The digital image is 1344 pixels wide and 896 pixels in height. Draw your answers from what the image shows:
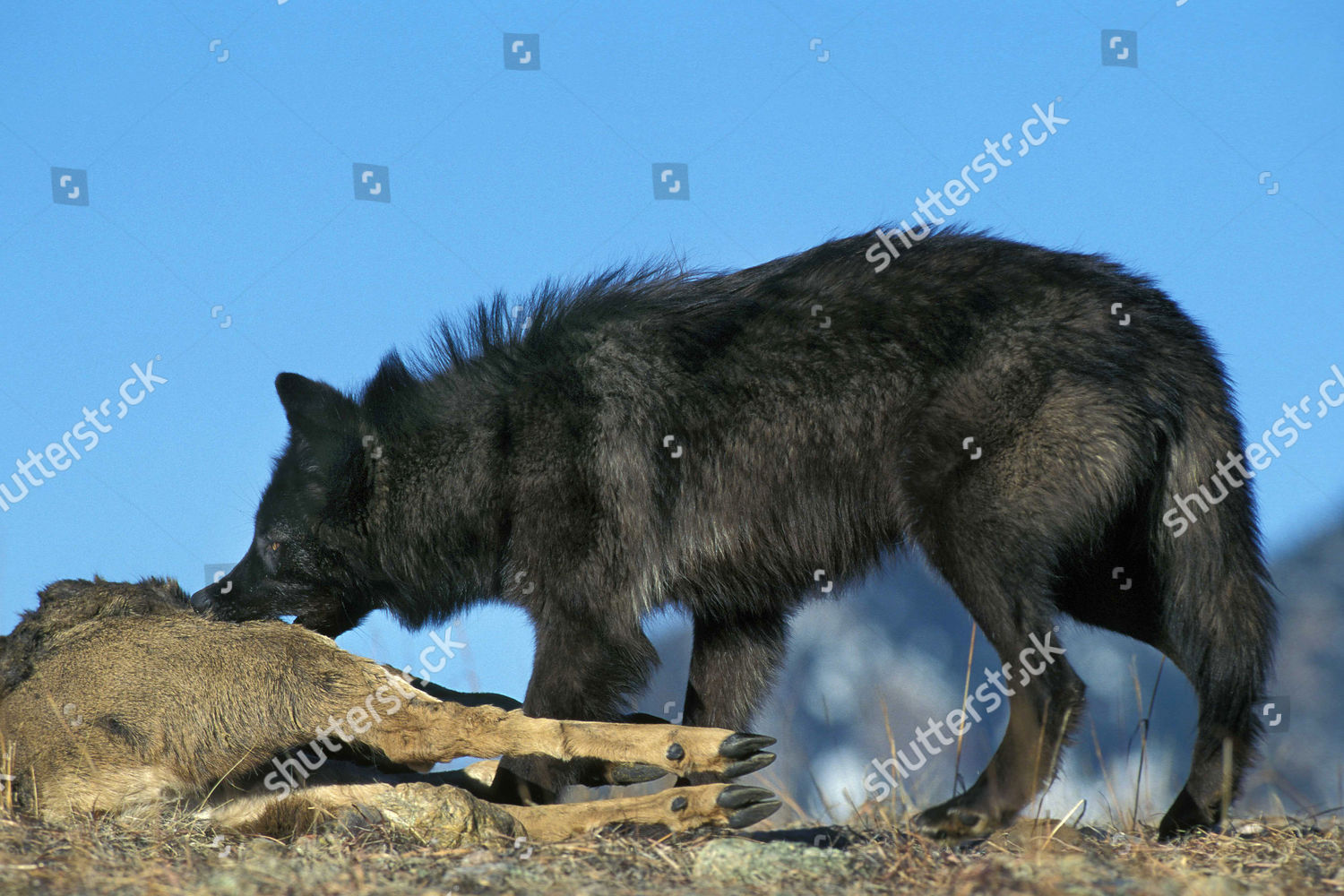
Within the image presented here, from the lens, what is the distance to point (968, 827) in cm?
329

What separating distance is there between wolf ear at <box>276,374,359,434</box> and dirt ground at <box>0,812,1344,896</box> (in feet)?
6.20

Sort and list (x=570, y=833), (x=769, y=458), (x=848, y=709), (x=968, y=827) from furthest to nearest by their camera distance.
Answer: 1. (x=848, y=709)
2. (x=769, y=458)
3. (x=570, y=833)
4. (x=968, y=827)

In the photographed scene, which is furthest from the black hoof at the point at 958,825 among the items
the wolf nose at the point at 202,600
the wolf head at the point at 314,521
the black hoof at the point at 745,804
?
the wolf nose at the point at 202,600

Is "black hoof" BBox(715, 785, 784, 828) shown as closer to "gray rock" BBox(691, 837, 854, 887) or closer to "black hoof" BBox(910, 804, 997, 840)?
"gray rock" BBox(691, 837, 854, 887)

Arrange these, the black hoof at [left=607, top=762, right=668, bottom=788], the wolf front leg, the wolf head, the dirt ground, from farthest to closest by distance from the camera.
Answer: the wolf head
the wolf front leg
the black hoof at [left=607, top=762, right=668, bottom=788]
the dirt ground

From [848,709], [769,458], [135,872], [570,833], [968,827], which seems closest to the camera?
[135,872]

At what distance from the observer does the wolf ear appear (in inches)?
186

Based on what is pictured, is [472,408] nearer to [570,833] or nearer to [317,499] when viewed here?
[317,499]

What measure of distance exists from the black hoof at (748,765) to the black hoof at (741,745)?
0.08ft

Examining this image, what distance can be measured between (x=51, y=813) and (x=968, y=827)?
3.13m

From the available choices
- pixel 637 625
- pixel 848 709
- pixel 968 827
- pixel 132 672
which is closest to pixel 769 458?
pixel 637 625

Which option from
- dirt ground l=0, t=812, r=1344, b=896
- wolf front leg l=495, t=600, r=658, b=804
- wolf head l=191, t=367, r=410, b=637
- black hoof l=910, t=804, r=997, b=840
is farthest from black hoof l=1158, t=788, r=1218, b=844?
wolf head l=191, t=367, r=410, b=637

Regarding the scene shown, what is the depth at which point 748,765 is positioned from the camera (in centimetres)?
326

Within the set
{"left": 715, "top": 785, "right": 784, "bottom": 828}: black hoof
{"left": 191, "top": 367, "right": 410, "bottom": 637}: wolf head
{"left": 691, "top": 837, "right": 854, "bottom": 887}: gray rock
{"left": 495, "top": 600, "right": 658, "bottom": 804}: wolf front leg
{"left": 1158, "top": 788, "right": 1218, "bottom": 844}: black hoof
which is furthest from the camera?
{"left": 191, "top": 367, "right": 410, "bottom": 637}: wolf head
